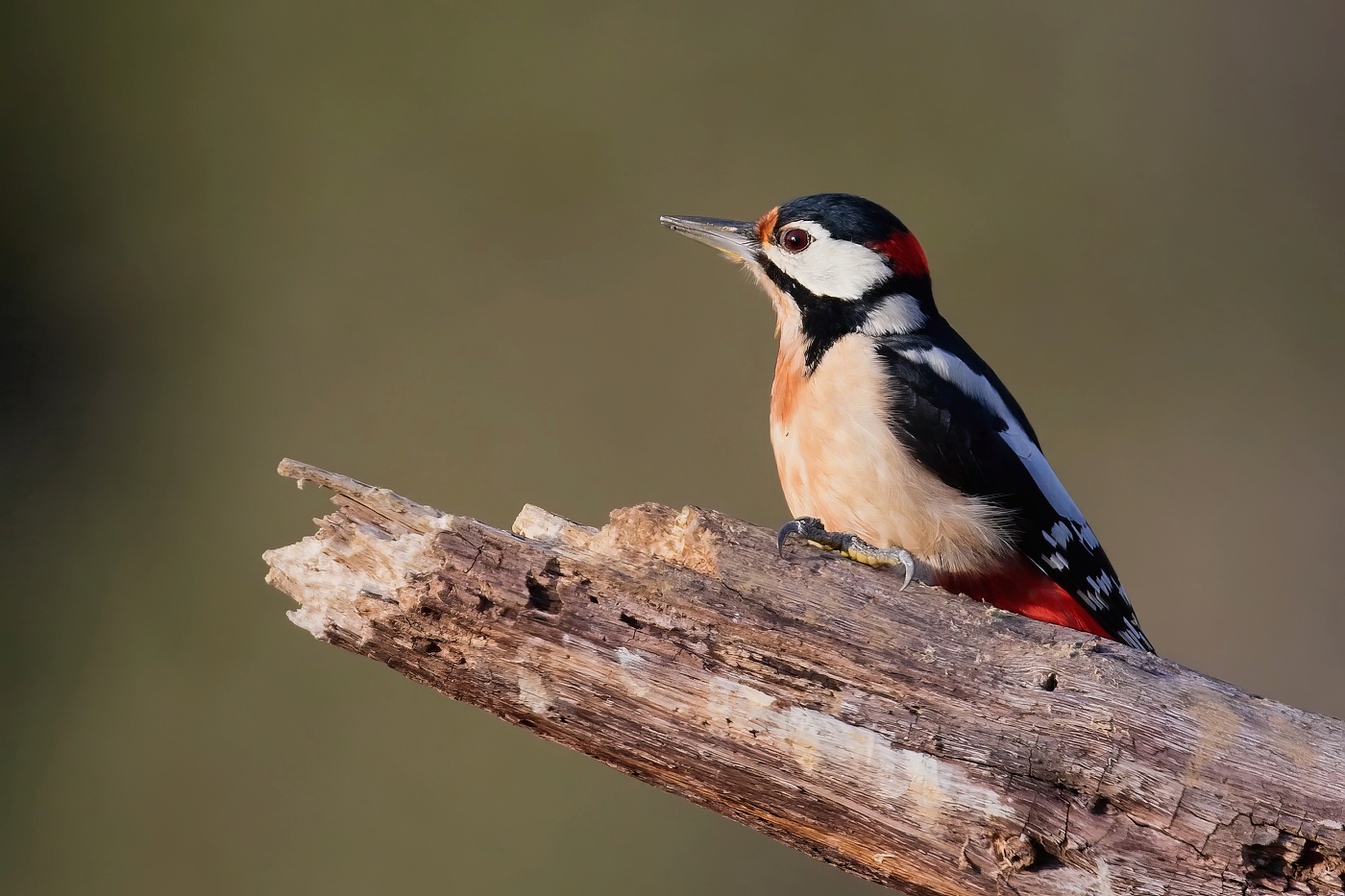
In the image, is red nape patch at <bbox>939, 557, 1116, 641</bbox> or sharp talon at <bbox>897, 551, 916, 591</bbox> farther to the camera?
red nape patch at <bbox>939, 557, 1116, 641</bbox>

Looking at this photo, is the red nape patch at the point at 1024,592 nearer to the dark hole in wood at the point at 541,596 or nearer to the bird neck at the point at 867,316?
the bird neck at the point at 867,316

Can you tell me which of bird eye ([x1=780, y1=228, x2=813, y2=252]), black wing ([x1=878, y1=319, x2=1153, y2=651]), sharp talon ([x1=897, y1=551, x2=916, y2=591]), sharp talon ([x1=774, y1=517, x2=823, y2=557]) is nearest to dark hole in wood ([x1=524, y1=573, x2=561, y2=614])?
sharp talon ([x1=774, y1=517, x2=823, y2=557])

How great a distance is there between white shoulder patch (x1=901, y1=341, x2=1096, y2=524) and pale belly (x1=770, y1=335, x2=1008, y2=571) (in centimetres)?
10

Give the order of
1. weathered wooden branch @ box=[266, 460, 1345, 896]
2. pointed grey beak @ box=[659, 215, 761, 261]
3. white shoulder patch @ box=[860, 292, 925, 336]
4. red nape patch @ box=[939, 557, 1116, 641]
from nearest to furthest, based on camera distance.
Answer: weathered wooden branch @ box=[266, 460, 1345, 896] → red nape patch @ box=[939, 557, 1116, 641] → white shoulder patch @ box=[860, 292, 925, 336] → pointed grey beak @ box=[659, 215, 761, 261]

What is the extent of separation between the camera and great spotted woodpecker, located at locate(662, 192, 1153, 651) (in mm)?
1635

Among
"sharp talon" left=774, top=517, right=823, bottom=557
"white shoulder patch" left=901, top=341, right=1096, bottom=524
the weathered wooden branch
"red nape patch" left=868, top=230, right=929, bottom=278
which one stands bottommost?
the weathered wooden branch

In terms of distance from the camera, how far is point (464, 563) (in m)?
1.31

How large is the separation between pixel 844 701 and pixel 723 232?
1.09 m

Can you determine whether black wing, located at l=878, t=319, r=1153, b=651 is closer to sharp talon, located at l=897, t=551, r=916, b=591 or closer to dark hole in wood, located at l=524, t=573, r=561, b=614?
sharp talon, located at l=897, t=551, r=916, b=591

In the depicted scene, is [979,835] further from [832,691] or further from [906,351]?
[906,351]

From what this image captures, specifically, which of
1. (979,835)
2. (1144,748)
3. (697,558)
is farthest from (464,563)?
(1144,748)

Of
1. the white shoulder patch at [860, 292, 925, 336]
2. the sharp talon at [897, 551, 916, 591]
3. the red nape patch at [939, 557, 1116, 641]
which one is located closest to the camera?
the sharp talon at [897, 551, 916, 591]

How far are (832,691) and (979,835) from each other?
0.22 m

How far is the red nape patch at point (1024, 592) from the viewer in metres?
1.68
